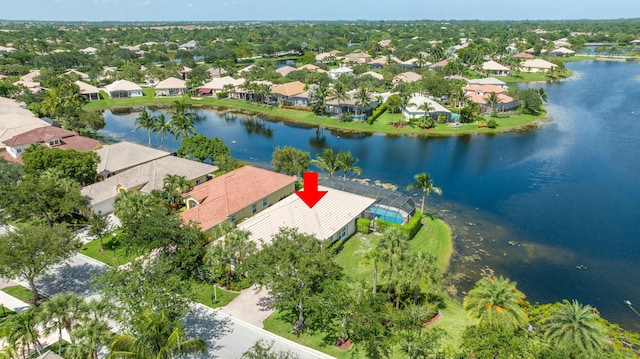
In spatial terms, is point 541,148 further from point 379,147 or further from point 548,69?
point 548,69

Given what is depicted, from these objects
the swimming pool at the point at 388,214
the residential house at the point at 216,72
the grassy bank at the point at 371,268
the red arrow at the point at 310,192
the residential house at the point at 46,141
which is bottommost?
the grassy bank at the point at 371,268

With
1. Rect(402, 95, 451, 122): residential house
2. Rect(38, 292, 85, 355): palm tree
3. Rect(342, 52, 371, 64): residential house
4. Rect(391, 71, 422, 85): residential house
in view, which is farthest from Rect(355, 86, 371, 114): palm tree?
Rect(342, 52, 371, 64): residential house

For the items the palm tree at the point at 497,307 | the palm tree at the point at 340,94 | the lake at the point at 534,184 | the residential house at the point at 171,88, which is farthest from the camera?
the residential house at the point at 171,88

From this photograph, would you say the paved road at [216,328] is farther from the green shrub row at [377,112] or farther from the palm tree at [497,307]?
the green shrub row at [377,112]

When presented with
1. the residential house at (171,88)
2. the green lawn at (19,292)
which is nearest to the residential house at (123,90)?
the residential house at (171,88)

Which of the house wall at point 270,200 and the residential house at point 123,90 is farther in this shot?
the residential house at point 123,90

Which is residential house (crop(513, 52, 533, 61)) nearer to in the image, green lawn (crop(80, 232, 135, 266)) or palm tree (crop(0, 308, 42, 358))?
green lawn (crop(80, 232, 135, 266))

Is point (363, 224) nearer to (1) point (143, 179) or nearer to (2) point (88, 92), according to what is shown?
(1) point (143, 179)
